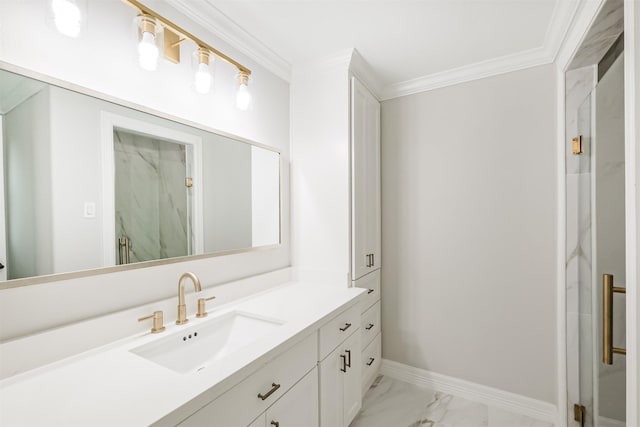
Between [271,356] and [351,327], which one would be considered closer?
[271,356]

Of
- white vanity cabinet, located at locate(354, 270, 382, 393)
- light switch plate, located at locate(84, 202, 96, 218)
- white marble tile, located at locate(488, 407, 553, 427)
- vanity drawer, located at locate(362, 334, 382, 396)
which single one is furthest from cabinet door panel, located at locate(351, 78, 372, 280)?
light switch plate, located at locate(84, 202, 96, 218)

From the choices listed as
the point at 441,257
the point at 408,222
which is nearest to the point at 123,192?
the point at 408,222

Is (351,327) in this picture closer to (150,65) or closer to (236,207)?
(236,207)

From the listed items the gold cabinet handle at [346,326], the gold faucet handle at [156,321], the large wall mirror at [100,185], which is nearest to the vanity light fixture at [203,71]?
the large wall mirror at [100,185]

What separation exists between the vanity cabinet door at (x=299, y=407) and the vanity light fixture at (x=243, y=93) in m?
1.42

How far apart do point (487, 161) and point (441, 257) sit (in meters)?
0.78

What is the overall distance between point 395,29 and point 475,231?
1.46 m

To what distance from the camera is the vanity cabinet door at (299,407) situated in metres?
1.05

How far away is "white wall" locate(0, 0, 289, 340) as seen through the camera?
0.90 meters

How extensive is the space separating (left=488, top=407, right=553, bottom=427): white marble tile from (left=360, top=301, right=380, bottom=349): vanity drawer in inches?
34.9

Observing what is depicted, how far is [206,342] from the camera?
50.1 inches

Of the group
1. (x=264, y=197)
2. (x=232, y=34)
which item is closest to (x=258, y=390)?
(x=264, y=197)

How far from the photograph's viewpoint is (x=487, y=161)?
2062 mm

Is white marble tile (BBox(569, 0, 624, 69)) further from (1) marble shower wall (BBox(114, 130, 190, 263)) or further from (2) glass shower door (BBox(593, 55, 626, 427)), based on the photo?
(1) marble shower wall (BBox(114, 130, 190, 263))
